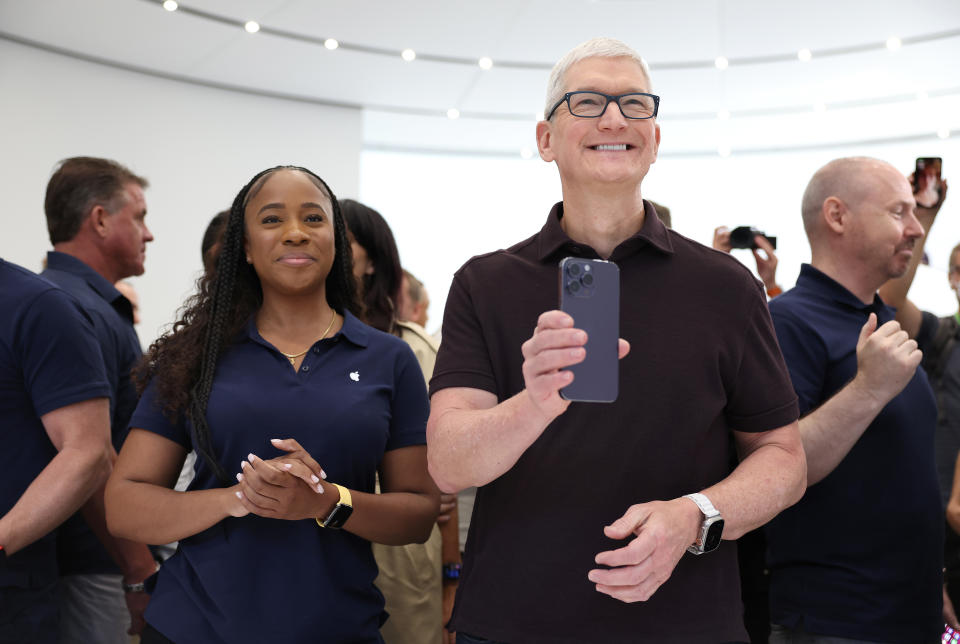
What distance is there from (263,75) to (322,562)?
7.62m

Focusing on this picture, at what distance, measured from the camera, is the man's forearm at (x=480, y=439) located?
136cm

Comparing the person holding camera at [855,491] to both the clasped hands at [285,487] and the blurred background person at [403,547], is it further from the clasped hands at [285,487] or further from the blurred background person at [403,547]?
the clasped hands at [285,487]

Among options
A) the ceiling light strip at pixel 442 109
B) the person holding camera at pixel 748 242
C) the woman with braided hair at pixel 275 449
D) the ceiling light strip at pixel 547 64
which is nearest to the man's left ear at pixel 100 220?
the woman with braided hair at pixel 275 449

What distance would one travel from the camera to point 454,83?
28.9ft

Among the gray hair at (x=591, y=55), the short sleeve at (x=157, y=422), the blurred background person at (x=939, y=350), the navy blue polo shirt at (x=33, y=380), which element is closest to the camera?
the gray hair at (x=591, y=55)

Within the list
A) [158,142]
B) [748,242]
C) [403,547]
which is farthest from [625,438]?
[158,142]

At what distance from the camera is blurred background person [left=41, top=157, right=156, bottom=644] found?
2578 millimetres

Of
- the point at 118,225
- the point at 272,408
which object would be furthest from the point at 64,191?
the point at 272,408

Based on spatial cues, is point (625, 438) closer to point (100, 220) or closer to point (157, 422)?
point (157, 422)

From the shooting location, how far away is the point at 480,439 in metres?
1.44

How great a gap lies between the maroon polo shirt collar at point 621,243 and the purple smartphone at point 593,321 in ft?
0.96

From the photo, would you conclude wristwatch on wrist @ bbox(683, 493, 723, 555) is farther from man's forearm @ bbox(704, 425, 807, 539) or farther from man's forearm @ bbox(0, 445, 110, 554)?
man's forearm @ bbox(0, 445, 110, 554)

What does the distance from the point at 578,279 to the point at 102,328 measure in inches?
77.6

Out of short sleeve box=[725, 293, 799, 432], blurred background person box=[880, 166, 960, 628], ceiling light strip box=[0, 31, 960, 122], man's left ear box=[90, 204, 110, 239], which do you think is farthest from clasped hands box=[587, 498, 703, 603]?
ceiling light strip box=[0, 31, 960, 122]
